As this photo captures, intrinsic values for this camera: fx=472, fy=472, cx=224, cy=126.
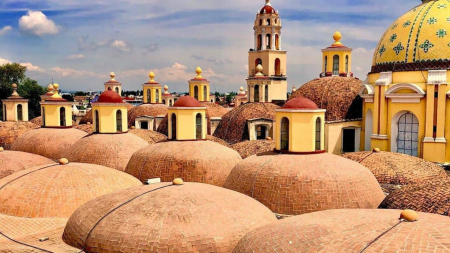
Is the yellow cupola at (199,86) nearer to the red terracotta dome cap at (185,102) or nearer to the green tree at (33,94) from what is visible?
the red terracotta dome cap at (185,102)

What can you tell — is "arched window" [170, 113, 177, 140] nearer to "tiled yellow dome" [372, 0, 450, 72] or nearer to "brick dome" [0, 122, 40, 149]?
"tiled yellow dome" [372, 0, 450, 72]

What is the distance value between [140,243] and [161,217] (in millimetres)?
693

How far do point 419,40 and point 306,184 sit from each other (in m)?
10.7

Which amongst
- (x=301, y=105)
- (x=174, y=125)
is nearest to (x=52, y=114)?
(x=174, y=125)

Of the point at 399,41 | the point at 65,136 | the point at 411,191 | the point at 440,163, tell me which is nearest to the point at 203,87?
the point at 65,136

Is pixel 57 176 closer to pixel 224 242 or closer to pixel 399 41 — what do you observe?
pixel 224 242

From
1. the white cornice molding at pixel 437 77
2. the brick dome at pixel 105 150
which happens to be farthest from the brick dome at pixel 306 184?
the white cornice molding at pixel 437 77

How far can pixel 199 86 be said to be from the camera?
33656mm

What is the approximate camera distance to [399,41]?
20.3 metres

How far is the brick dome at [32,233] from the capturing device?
10023mm

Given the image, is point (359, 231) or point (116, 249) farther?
point (116, 249)

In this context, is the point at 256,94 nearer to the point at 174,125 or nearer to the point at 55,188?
the point at 174,125

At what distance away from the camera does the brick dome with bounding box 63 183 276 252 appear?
9.05 meters

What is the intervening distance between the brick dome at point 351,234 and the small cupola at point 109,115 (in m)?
13.0
